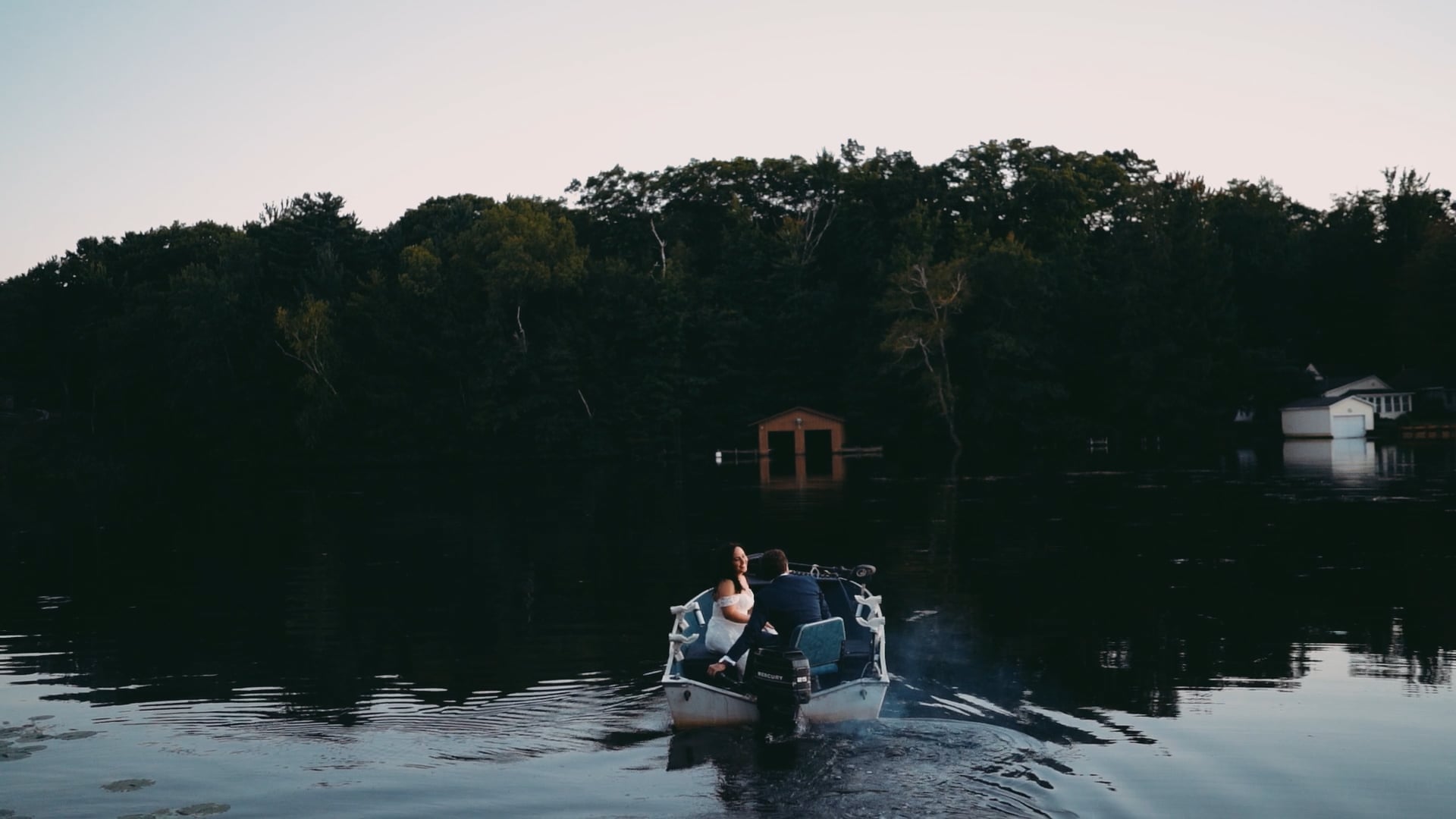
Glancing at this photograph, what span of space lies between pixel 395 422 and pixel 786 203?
35.8m

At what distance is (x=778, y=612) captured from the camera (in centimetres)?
1259

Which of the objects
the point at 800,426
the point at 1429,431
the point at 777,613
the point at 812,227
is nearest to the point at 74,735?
the point at 777,613

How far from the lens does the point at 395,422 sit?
3349 inches

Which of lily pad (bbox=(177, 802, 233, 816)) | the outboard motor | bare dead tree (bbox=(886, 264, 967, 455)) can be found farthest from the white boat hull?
bare dead tree (bbox=(886, 264, 967, 455))

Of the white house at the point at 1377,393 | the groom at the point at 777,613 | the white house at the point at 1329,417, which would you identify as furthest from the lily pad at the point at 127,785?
the white house at the point at 1377,393

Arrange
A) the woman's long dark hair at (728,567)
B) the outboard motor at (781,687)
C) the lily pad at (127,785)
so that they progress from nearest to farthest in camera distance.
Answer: the lily pad at (127,785)
the outboard motor at (781,687)
the woman's long dark hair at (728,567)

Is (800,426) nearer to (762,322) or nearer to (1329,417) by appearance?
(762,322)

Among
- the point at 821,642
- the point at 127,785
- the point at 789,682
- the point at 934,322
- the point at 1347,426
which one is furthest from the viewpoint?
the point at 1347,426

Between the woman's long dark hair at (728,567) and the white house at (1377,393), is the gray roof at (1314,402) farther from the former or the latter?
the woman's long dark hair at (728,567)

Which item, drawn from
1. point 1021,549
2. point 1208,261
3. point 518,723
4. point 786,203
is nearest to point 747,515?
point 1021,549

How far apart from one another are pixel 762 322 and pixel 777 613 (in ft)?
258

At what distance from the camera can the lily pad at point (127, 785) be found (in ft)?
36.7

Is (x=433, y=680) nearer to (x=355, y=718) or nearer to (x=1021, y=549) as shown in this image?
(x=355, y=718)

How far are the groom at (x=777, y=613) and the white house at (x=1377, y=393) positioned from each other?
79.7 m
